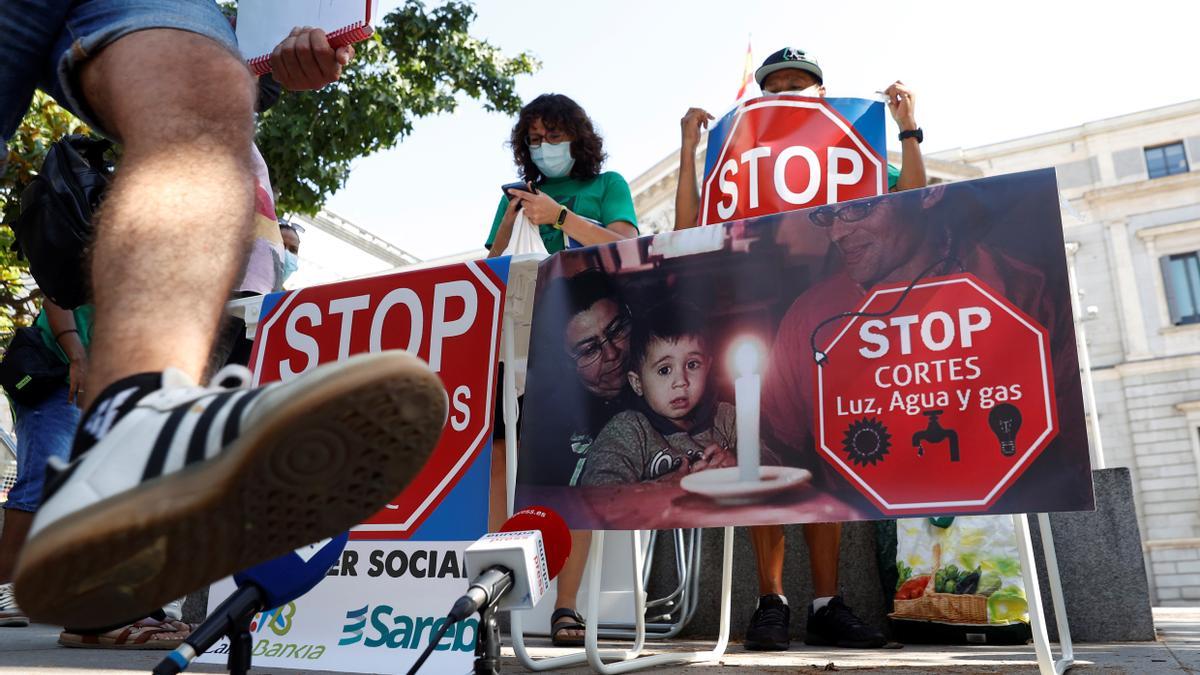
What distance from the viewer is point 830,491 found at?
209 centimetres

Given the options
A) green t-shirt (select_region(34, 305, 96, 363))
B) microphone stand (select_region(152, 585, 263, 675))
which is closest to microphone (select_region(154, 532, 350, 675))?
microphone stand (select_region(152, 585, 263, 675))

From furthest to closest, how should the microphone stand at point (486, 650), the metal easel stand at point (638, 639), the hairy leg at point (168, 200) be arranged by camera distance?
the metal easel stand at point (638, 639)
the microphone stand at point (486, 650)
the hairy leg at point (168, 200)

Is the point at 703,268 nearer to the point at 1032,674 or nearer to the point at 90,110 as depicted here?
the point at 1032,674

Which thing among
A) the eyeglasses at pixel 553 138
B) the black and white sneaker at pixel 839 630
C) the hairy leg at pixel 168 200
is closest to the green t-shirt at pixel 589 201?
the eyeglasses at pixel 553 138

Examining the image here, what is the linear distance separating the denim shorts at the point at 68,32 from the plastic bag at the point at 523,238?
6.88 feet

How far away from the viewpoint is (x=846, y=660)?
2582 mm

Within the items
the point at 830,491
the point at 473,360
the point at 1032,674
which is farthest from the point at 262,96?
the point at 1032,674

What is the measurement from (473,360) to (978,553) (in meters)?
2.14

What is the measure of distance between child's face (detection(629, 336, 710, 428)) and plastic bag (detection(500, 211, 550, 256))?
3.99 ft

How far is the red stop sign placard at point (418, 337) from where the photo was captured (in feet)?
8.04

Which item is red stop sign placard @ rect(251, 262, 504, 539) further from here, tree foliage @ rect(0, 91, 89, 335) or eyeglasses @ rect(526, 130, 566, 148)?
tree foliage @ rect(0, 91, 89, 335)

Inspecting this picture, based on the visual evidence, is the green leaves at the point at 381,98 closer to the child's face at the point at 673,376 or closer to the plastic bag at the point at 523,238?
the plastic bag at the point at 523,238

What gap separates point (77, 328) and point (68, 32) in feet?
8.43

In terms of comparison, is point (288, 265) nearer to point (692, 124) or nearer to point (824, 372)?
point (692, 124)
